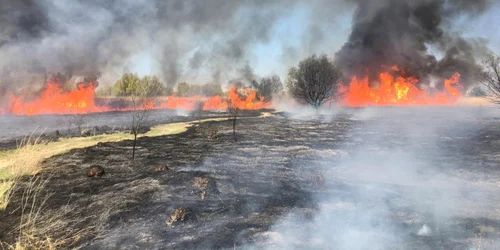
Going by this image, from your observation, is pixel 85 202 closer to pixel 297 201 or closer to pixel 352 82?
pixel 297 201

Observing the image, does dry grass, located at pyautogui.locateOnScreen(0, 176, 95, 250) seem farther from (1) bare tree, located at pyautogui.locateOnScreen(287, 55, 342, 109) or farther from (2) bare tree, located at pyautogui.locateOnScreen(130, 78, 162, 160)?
(1) bare tree, located at pyautogui.locateOnScreen(287, 55, 342, 109)

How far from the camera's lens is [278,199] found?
10.7m

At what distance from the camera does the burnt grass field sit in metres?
7.81

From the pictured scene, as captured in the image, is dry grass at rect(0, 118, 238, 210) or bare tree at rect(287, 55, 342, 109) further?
bare tree at rect(287, 55, 342, 109)

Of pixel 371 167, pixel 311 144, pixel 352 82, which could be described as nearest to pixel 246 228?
pixel 371 167

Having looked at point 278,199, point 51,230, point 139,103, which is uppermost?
point 139,103

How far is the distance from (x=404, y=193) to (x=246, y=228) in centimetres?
645

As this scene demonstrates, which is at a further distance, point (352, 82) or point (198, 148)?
point (352, 82)

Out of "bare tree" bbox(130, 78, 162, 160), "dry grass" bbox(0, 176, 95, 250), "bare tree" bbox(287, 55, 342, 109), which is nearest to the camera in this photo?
"dry grass" bbox(0, 176, 95, 250)

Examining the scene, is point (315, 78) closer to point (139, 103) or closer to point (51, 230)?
point (139, 103)

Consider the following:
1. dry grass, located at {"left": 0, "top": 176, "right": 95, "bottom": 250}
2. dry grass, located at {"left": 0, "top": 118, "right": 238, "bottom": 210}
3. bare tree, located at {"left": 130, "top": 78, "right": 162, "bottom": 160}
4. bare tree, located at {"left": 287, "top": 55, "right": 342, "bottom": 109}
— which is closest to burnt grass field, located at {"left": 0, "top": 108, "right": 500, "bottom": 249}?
dry grass, located at {"left": 0, "top": 176, "right": 95, "bottom": 250}

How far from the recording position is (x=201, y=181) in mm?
11789

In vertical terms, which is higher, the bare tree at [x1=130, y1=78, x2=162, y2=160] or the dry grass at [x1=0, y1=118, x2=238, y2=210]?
the bare tree at [x1=130, y1=78, x2=162, y2=160]

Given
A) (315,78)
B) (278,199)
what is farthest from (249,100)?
(278,199)
